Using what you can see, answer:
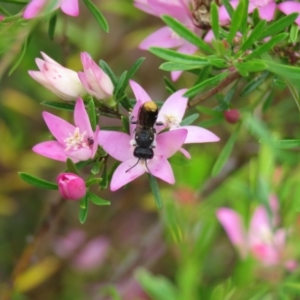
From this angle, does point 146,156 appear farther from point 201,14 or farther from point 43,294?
point 43,294

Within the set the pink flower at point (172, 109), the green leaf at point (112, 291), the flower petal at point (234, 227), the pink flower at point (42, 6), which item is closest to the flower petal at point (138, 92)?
the pink flower at point (172, 109)

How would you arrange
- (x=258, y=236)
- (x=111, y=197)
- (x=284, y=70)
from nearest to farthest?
(x=284, y=70), (x=258, y=236), (x=111, y=197)

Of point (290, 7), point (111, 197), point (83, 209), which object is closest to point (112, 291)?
point (83, 209)

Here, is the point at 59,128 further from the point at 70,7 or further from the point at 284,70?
the point at 284,70

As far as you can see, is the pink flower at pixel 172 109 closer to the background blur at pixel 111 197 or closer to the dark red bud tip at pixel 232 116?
the dark red bud tip at pixel 232 116

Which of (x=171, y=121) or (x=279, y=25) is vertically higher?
(x=279, y=25)

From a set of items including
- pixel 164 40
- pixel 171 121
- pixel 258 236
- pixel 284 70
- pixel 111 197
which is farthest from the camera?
pixel 111 197

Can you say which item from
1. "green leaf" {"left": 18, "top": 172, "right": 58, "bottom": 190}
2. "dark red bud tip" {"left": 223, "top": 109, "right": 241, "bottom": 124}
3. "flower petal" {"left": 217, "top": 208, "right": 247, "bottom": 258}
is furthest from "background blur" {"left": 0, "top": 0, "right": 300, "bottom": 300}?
"green leaf" {"left": 18, "top": 172, "right": 58, "bottom": 190}
